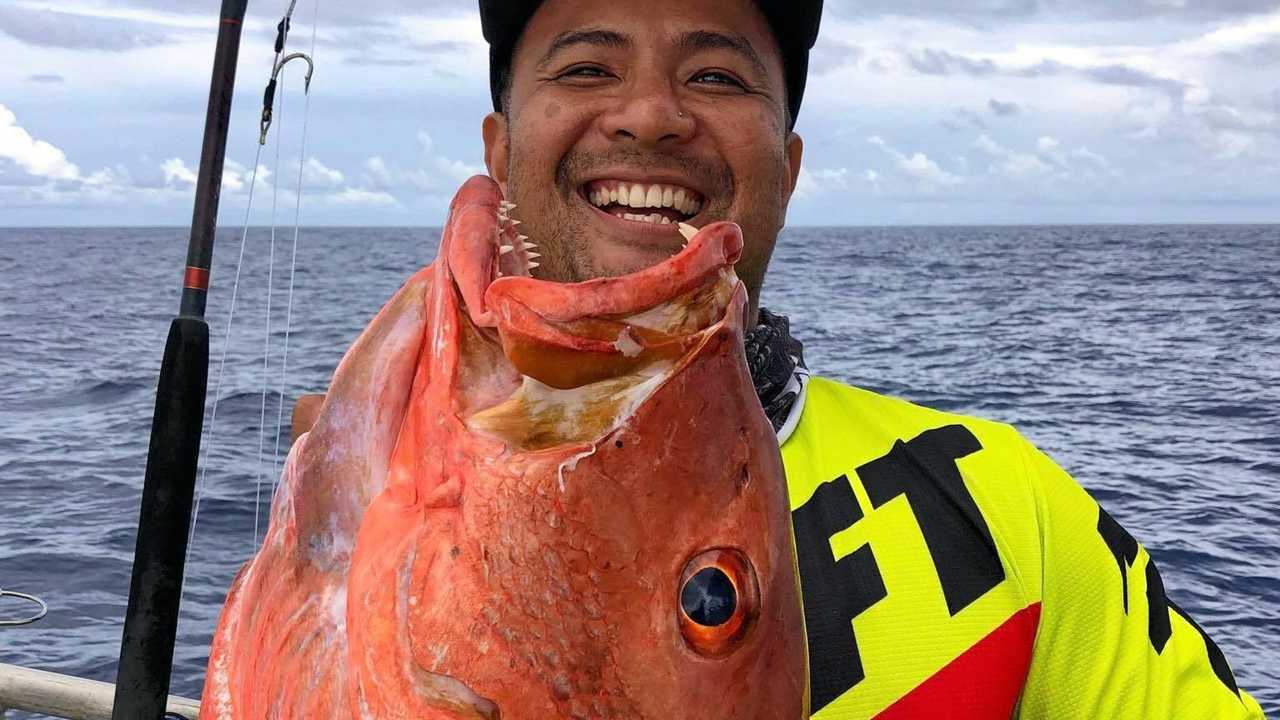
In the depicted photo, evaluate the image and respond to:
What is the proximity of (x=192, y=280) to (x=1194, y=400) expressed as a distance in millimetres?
16715

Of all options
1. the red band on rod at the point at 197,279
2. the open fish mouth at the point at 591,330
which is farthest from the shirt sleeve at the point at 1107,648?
the red band on rod at the point at 197,279

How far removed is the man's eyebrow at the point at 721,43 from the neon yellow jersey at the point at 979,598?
2.32 feet

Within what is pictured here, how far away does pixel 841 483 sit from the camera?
6.84ft

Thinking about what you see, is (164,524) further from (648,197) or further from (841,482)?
(841,482)

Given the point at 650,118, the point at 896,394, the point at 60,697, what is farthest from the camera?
the point at 896,394

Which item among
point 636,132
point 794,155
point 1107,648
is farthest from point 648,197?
point 1107,648

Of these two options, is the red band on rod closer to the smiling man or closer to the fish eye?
the smiling man

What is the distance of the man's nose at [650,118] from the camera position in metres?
1.79

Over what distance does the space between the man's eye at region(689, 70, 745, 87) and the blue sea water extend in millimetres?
1288

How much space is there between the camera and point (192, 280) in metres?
2.43

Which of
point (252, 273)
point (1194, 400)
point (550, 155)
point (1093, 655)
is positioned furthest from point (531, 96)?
point (252, 273)

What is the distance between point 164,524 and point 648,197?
4.10 feet

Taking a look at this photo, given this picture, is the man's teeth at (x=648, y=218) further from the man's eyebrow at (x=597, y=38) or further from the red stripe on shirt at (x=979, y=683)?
the red stripe on shirt at (x=979, y=683)

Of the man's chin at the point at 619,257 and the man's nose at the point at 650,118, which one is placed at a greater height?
the man's nose at the point at 650,118
